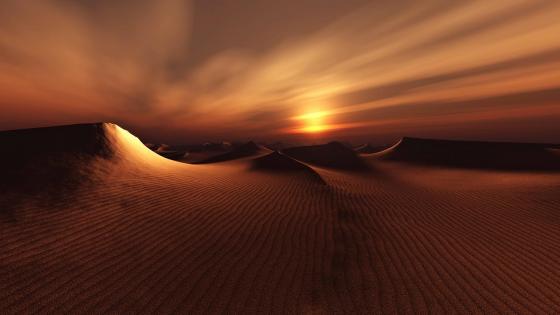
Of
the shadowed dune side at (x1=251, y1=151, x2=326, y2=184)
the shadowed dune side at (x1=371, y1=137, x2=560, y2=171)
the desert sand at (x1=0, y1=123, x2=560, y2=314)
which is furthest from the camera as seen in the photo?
the shadowed dune side at (x1=371, y1=137, x2=560, y2=171)

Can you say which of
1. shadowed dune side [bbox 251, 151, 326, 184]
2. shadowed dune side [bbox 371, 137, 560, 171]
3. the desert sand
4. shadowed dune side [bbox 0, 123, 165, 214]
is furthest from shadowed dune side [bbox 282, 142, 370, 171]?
shadowed dune side [bbox 0, 123, 165, 214]

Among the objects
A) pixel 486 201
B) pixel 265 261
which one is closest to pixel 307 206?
pixel 265 261

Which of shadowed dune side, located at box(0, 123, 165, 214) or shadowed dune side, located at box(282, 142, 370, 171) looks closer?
shadowed dune side, located at box(0, 123, 165, 214)

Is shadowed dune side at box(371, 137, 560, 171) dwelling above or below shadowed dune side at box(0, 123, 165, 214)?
below

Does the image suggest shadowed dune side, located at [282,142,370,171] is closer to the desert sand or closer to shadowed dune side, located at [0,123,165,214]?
the desert sand

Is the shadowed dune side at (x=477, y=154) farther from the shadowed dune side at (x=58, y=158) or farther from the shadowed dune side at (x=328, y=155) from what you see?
the shadowed dune side at (x=58, y=158)

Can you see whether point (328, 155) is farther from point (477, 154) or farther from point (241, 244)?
point (241, 244)

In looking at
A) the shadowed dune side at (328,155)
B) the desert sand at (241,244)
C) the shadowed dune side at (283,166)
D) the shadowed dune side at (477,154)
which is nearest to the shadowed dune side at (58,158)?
the desert sand at (241,244)
